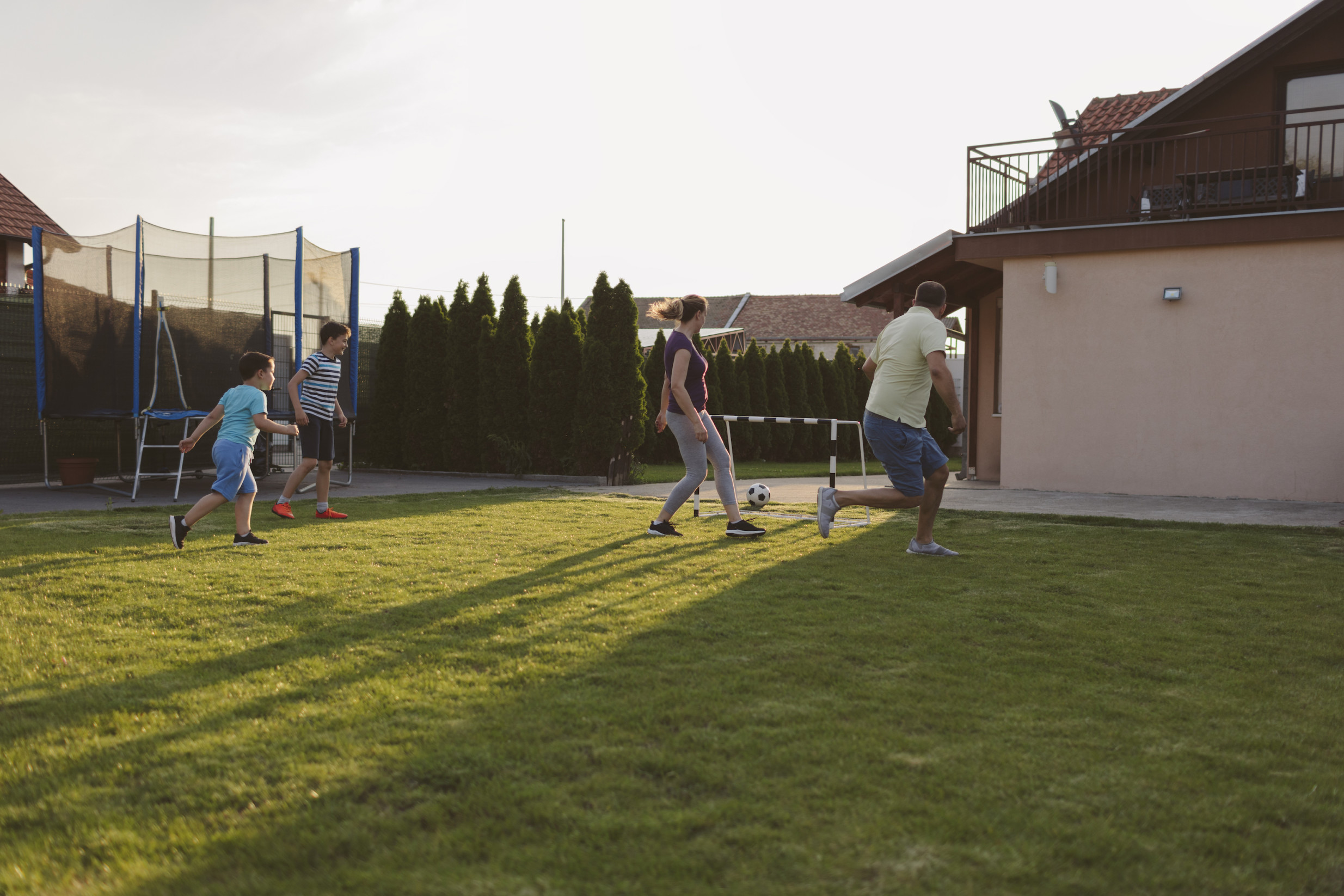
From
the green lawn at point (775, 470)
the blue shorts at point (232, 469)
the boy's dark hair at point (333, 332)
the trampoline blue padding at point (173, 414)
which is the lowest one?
the green lawn at point (775, 470)

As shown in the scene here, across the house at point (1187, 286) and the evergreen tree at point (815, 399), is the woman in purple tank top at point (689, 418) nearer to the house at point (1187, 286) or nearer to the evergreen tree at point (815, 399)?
the house at point (1187, 286)

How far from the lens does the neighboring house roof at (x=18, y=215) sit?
739 inches

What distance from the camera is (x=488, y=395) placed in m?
14.6

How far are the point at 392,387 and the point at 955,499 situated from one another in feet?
29.6

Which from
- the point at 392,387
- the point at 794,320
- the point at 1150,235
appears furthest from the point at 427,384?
the point at 794,320

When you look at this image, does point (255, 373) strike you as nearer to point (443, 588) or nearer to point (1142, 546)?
point (443, 588)

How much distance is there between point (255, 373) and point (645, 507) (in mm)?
4194

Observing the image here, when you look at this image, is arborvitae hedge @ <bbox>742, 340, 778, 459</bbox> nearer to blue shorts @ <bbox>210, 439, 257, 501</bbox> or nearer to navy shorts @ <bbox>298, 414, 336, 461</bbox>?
navy shorts @ <bbox>298, 414, 336, 461</bbox>

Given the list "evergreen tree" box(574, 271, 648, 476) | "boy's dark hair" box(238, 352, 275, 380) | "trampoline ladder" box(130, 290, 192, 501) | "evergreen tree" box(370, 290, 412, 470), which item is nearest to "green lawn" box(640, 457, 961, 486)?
"evergreen tree" box(574, 271, 648, 476)

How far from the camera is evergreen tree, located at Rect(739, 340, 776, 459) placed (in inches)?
837

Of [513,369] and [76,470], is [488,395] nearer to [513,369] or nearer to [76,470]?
[513,369]

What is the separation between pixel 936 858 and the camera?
207 centimetres

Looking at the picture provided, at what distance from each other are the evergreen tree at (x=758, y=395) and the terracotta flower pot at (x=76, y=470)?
42.4ft

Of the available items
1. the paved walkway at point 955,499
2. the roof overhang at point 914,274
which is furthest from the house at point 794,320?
the paved walkway at point 955,499
